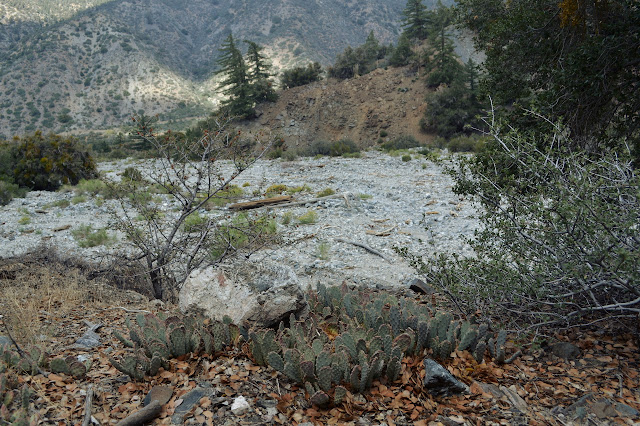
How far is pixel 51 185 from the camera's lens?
50.9 ft

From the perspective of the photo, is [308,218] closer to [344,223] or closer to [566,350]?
[344,223]

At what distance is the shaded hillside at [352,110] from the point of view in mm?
29922

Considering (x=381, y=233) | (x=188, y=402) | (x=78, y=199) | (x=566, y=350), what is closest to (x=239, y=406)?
(x=188, y=402)

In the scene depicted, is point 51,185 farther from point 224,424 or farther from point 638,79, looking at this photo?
point 638,79

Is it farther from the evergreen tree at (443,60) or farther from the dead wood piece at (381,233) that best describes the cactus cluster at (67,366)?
the evergreen tree at (443,60)

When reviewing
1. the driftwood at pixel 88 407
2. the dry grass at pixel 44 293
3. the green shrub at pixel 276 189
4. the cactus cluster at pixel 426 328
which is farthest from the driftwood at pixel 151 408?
the green shrub at pixel 276 189

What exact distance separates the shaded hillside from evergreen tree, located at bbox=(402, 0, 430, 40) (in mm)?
5146

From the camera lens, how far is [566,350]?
3219 millimetres

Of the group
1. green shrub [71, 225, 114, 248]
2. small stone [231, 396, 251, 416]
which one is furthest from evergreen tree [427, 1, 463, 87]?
small stone [231, 396, 251, 416]

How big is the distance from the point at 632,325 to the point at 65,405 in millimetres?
4263

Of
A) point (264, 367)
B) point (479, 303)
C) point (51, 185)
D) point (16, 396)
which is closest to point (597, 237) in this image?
point (479, 303)

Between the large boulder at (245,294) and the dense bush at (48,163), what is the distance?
47.7 feet

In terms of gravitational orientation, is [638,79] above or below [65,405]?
above

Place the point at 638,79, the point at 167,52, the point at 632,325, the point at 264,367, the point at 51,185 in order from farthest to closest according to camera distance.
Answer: the point at 167,52
the point at 51,185
the point at 638,79
the point at 632,325
the point at 264,367
